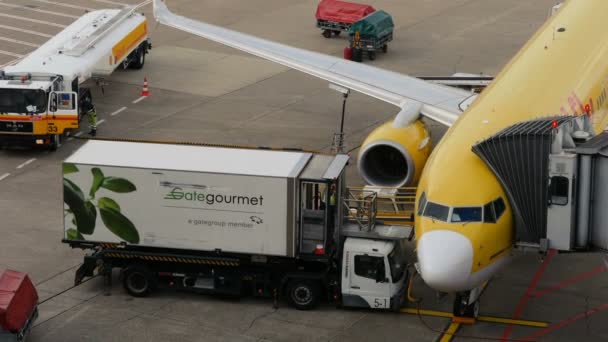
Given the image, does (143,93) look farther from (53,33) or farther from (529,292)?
(529,292)

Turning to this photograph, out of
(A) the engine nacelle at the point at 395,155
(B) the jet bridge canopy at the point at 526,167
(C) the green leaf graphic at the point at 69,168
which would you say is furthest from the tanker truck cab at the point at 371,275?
(C) the green leaf graphic at the point at 69,168

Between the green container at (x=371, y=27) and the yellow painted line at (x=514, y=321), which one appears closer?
the yellow painted line at (x=514, y=321)

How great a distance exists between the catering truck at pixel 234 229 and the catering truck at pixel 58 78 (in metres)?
11.6

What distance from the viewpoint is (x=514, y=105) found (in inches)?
1176

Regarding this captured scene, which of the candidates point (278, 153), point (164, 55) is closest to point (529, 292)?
point (278, 153)

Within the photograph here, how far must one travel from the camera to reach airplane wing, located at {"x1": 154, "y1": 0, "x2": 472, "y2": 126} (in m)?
36.9

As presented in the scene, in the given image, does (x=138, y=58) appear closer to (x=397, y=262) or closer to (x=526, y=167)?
(x=397, y=262)

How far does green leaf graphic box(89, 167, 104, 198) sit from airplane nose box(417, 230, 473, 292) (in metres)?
9.09

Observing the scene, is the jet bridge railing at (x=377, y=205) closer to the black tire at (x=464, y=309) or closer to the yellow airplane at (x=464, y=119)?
the yellow airplane at (x=464, y=119)

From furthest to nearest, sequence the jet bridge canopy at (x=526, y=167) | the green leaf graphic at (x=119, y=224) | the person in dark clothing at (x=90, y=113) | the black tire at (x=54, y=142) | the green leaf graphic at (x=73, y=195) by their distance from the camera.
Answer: the person in dark clothing at (x=90, y=113) → the black tire at (x=54, y=142) → the green leaf graphic at (x=73, y=195) → the green leaf graphic at (x=119, y=224) → the jet bridge canopy at (x=526, y=167)

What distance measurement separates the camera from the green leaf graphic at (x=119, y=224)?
29516 mm

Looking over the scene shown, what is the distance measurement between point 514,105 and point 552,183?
474 cm

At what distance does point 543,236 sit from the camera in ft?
85.1

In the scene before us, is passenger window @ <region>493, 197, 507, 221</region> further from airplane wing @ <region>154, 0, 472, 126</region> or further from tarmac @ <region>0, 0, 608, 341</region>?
airplane wing @ <region>154, 0, 472, 126</region>
